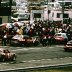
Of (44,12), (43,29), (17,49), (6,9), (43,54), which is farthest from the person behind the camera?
(44,12)

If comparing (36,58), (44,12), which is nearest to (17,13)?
(44,12)

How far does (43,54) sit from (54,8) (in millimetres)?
57376

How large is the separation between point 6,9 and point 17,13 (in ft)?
134

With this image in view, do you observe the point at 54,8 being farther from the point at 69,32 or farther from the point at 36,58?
the point at 36,58

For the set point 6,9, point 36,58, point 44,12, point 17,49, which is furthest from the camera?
point 44,12

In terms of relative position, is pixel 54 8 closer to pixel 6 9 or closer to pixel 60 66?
pixel 6 9

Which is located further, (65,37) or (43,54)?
(65,37)

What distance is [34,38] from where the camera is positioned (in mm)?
42844

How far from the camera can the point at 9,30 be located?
42719 millimetres

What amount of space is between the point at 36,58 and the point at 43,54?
3.34 m

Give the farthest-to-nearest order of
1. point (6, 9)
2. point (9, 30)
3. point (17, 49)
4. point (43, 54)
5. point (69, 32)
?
point (6, 9)
point (69, 32)
point (9, 30)
point (17, 49)
point (43, 54)

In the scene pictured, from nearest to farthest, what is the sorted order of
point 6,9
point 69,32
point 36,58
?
1. point 36,58
2. point 69,32
3. point 6,9

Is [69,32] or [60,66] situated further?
[69,32]

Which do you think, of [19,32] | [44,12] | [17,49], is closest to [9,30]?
[19,32]
